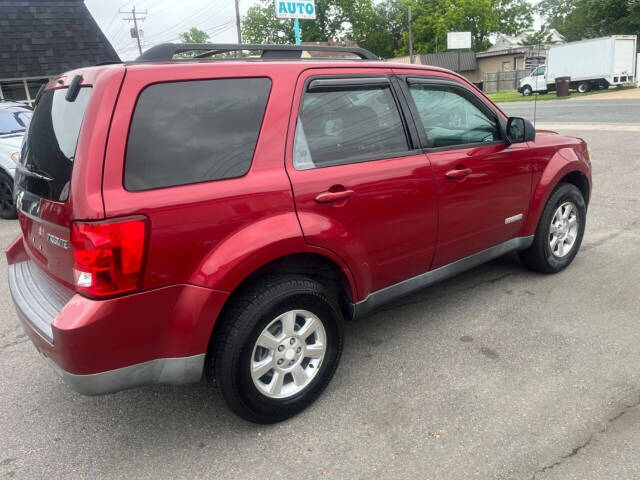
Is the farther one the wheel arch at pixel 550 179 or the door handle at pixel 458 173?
the wheel arch at pixel 550 179

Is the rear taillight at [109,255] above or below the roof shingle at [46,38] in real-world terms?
below

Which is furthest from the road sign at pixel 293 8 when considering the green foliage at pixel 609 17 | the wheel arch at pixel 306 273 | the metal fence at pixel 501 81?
the green foliage at pixel 609 17

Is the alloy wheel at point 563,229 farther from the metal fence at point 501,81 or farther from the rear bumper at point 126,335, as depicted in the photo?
the metal fence at point 501,81

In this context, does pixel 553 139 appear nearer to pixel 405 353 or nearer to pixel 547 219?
pixel 547 219

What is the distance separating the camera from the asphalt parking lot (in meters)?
2.32

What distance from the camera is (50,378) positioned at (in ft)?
10.4

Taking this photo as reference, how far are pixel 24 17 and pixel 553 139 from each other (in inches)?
701

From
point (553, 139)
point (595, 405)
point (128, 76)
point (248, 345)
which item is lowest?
point (595, 405)

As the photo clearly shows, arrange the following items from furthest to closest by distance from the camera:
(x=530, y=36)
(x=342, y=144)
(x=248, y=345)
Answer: (x=530, y=36), (x=342, y=144), (x=248, y=345)

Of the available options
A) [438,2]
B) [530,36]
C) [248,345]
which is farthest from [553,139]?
[530,36]

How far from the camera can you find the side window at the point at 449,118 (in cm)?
323

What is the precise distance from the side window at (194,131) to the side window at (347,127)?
0.27 metres

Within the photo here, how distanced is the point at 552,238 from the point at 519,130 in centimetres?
111

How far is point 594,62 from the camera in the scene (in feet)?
97.4
